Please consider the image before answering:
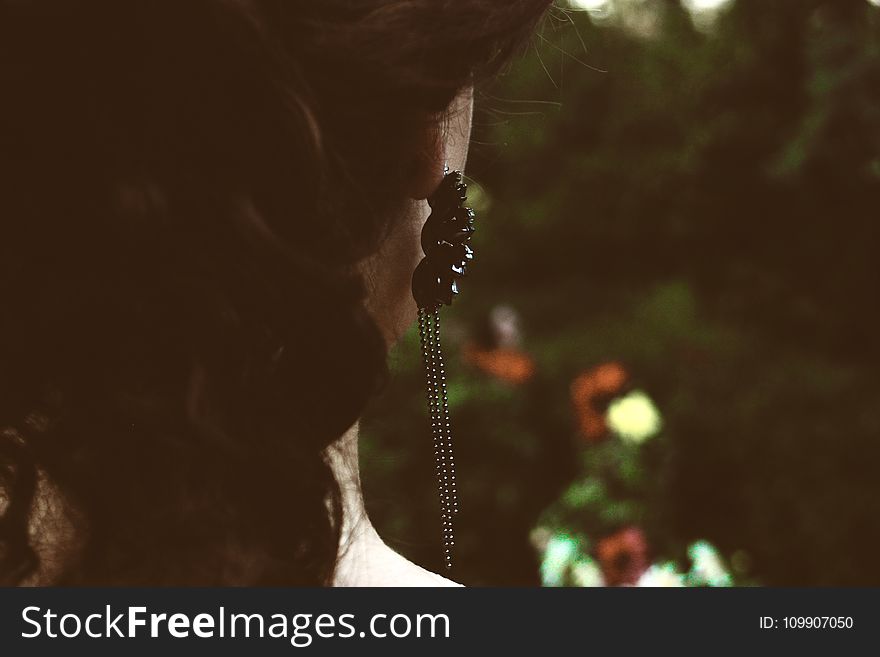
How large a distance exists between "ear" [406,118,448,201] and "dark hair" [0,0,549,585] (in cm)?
3

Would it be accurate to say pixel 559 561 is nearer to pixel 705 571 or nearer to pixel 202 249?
pixel 705 571

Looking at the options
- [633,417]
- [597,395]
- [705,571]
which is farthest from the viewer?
[597,395]

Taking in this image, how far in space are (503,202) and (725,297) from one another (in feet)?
22.2

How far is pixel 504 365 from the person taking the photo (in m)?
6.60

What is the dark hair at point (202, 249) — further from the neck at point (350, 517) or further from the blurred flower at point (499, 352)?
the blurred flower at point (499, 352)

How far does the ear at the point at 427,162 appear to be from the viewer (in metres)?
1.12

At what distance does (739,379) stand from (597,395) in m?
2.56

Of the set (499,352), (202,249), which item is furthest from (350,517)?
(499,352)

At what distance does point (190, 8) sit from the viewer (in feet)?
3.00

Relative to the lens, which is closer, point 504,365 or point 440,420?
point 440,420

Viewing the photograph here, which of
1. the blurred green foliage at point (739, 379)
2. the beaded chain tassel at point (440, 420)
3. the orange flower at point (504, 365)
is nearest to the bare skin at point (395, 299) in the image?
the beaded chain tassel at point (440, 420)

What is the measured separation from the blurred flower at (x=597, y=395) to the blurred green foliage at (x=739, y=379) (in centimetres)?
13

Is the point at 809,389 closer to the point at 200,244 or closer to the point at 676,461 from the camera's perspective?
the point at 676,461

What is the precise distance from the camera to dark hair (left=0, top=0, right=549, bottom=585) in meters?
0.92
